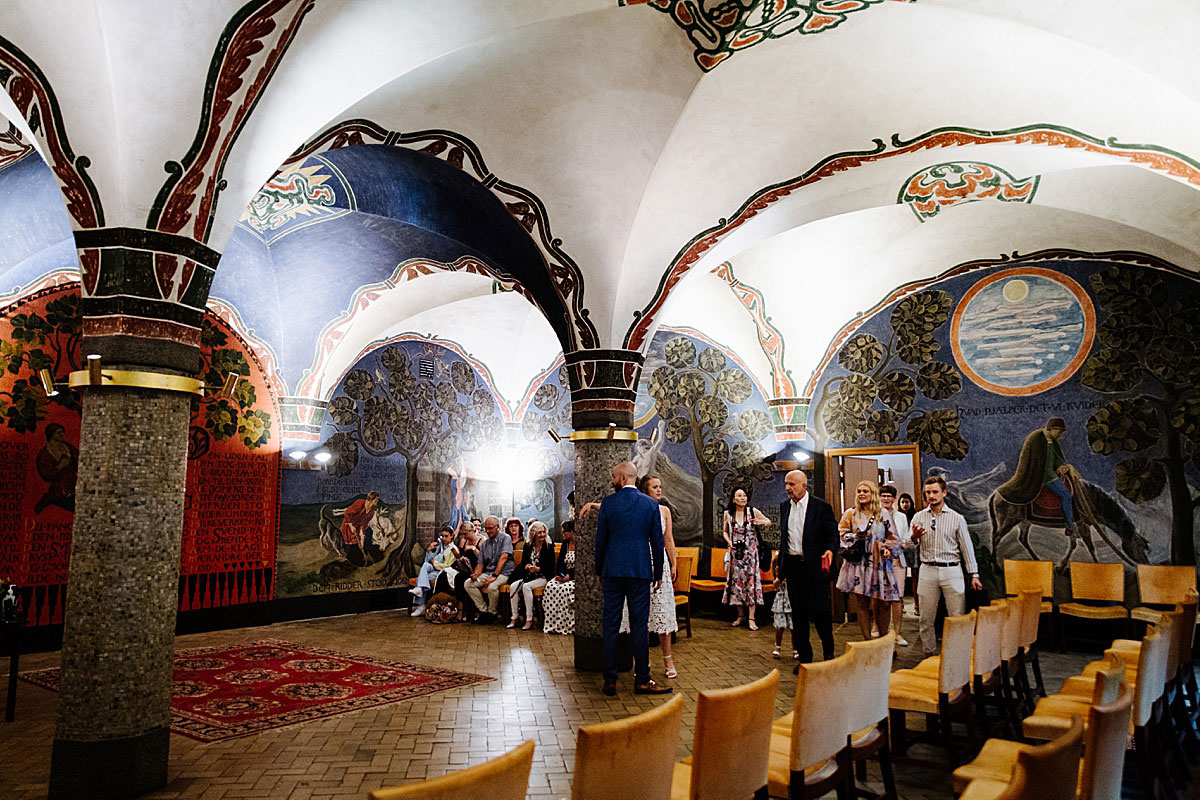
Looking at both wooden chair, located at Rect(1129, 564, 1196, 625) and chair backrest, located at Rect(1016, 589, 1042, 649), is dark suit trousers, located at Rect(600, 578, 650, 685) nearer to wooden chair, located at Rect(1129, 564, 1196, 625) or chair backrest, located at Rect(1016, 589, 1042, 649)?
chair backrest, located at Rect(1016, 589, 1042, 649)

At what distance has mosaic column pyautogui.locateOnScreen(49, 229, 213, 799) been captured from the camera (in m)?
3.51

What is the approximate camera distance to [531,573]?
9.12m

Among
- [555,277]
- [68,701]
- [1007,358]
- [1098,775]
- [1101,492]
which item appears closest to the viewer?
[1098,775]

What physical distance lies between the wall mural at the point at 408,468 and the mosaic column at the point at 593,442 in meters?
4.86

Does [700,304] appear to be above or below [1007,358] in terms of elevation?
above

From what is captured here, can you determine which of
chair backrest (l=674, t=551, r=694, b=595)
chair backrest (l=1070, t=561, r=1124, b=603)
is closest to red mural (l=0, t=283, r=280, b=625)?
chair backrest (l=674, t=551, r=694, b=595)

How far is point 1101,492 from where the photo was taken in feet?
27.2

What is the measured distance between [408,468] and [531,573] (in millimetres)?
3217

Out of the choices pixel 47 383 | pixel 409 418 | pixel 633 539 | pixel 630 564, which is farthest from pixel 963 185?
→ pixel 409 418

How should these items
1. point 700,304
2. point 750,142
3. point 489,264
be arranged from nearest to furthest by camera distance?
1. point 750,142
2. point 489,264
3. point 700,304

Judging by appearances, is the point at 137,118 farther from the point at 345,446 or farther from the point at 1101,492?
the point at 1101,492

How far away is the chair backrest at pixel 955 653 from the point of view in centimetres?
350

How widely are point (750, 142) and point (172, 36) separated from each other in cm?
425

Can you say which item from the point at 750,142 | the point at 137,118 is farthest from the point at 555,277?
the point at 137,118
